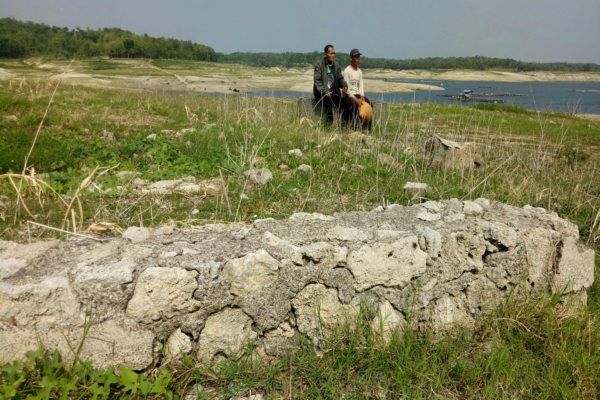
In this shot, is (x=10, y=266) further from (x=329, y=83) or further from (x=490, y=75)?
(x=490, y=75)

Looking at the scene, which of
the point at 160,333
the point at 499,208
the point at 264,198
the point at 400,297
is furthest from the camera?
the point at 264,198

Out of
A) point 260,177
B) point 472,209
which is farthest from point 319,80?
point 472,209

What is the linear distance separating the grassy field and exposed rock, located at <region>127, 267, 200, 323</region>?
0.31 m

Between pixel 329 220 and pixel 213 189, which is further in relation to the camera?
pixel 213 189

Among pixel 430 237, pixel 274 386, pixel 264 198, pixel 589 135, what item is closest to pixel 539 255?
pixel 430 237

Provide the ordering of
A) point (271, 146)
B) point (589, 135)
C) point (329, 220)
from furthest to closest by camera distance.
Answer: point (589, 135)
point (271, 146)
point (329, 220)

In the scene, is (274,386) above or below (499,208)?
below

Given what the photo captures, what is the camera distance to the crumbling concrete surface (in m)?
2.14

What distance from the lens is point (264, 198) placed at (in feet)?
14.9

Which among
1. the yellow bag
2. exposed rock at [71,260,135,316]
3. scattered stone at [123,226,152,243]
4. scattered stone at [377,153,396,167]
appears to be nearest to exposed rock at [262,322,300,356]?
exposed rock at [71,260,135,316]

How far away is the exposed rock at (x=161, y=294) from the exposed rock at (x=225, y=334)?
0.63ft

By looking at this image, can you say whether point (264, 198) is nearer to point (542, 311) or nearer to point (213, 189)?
point (213, 189)

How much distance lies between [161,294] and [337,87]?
7899 millimetres

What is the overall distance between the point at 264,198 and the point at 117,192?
1.65 metres
